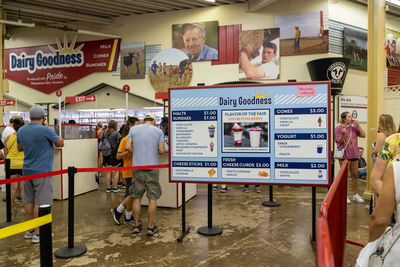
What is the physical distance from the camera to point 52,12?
1150cm

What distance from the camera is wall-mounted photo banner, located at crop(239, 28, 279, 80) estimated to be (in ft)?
32.1

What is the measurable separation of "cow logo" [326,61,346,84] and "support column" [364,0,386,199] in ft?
7.83

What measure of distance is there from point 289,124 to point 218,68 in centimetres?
743

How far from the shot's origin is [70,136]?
255 inches

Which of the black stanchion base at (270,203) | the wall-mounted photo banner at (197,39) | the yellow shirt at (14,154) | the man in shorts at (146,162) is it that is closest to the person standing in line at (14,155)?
the yellow shirt at (14,154)

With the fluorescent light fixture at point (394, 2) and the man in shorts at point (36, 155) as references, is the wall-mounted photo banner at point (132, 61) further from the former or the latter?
the man in shorts at point (36, 155)

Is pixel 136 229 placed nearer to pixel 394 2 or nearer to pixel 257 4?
pixel 394 2

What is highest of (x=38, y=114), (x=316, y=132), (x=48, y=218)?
(x=38, y=114)

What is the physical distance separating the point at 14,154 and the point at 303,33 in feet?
27.1

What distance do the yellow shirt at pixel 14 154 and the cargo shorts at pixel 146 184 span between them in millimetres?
2047

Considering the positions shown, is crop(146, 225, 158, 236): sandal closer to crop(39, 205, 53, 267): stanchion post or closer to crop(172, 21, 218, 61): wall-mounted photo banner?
crop(39, 205, 53, 267): stanchion post

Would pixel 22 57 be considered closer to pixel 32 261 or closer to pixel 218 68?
pixel 218 68

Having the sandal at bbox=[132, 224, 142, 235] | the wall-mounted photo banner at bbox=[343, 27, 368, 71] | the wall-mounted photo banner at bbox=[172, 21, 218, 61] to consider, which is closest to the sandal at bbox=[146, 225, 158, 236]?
the sandal at bbox=[132, 224, 142, 235]

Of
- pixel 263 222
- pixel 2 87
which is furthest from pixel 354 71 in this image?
pixel 2 87
